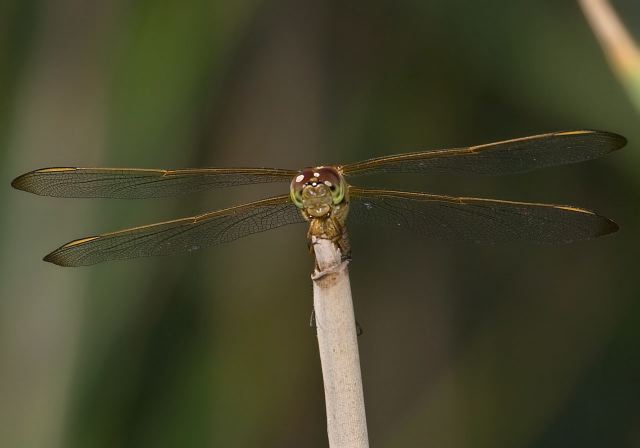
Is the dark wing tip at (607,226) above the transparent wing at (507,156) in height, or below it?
below

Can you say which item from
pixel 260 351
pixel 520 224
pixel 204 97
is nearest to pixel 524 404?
pixel 260 351

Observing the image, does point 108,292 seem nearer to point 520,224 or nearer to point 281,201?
point 281,201

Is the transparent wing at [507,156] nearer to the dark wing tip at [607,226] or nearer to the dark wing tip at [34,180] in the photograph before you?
the dark wing tip at [607,226]

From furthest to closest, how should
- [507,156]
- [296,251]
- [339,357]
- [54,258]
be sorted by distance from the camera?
[296,251], [507,156], [54,258], [339,357]

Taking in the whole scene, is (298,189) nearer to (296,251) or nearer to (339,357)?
(339,357)

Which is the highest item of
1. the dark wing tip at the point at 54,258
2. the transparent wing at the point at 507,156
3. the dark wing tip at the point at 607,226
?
the transparent wing at the point at 507,156

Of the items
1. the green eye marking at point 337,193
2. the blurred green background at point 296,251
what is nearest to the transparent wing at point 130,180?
the green eye marking at point 337,193

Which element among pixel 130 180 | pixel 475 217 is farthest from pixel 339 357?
pixel 130 180
